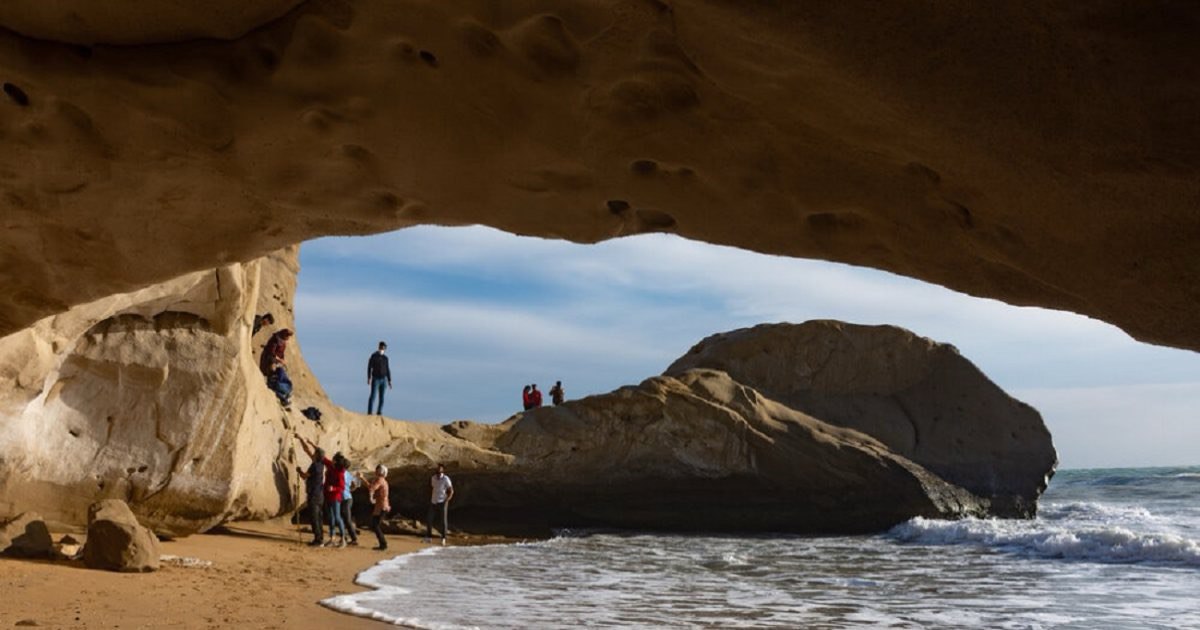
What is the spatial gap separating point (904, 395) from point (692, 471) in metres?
5.64

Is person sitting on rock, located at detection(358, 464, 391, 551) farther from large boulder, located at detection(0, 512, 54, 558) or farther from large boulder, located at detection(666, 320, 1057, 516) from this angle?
large boulder, located at detection(666, 320, 1057, 516)

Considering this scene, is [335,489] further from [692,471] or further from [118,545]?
[692,471]

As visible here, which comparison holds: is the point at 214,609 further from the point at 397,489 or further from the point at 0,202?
the point at 397,489

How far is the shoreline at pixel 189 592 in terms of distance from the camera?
Answer: 6.03m

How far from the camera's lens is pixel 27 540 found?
26.1 feet

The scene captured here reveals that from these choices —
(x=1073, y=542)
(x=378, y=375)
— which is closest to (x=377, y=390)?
(x=378, y=375)

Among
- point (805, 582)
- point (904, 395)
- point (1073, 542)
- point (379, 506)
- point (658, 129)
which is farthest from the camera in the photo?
point (904, 395)

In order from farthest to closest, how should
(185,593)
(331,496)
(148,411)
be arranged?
(331,496) < (148,411) < (185,593)

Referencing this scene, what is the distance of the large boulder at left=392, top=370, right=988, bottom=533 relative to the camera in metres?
17.9

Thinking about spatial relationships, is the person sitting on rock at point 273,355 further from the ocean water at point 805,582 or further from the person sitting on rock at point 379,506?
the ocean water at point 805,582

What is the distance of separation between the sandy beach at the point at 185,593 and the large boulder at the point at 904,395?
1183 cm

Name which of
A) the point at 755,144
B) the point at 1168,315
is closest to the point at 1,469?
the point at 755,144

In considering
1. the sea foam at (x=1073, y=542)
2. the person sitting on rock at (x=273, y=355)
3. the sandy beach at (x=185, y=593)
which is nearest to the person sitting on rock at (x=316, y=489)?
the person sitting on rock at (x=273, y=355)

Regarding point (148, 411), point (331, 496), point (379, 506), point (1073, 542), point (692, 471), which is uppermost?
point (148, 411)
